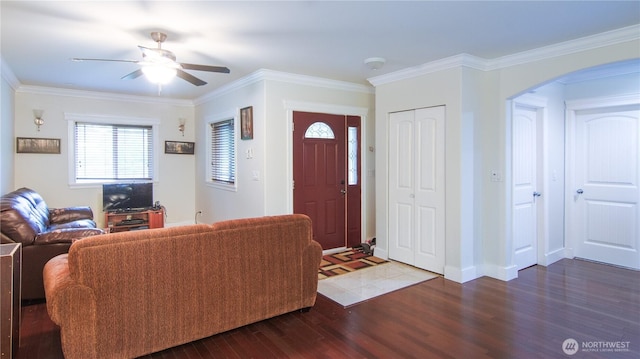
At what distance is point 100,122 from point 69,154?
691 mm

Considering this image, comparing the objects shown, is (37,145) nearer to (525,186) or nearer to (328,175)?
(328,175)

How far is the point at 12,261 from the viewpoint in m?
2.31

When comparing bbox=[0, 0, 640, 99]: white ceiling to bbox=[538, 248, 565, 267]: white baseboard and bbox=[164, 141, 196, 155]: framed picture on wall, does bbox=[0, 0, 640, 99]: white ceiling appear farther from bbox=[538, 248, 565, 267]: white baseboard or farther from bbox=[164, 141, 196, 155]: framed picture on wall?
bbox=[538, 248, 565, 267]: white baseboard

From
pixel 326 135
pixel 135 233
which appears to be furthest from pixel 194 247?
pixel 326 135

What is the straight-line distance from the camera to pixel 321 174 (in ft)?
17.0

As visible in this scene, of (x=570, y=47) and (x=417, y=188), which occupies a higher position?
(x=570, y=47)

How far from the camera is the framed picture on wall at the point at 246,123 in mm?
4909

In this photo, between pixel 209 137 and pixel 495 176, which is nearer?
pixel 495 176

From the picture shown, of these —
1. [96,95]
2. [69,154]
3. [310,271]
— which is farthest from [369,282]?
[96,95]

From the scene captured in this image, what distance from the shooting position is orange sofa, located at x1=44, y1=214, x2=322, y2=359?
222cm

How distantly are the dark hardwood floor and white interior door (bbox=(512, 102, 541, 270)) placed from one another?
0.69 meters

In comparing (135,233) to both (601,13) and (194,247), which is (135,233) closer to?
(194,247)

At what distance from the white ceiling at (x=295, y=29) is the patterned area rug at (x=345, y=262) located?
239 cm

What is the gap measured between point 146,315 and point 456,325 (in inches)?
89.8
